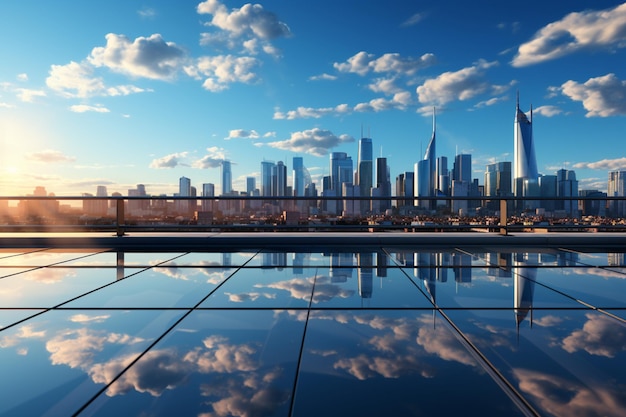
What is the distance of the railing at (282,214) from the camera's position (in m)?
11.2

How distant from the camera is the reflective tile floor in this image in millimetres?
2680

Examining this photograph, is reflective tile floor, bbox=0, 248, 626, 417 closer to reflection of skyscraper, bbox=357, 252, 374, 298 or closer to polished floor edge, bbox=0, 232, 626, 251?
reflection of skyscraper, bbox=357, 252, 374, 298

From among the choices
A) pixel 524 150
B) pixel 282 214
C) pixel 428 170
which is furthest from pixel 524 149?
pixel 282 214

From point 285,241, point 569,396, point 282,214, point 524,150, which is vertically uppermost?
point 524,150

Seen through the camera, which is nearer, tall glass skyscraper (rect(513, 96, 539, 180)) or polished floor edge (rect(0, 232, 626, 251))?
polished floor edge (rect(0, 232, 626, 251))

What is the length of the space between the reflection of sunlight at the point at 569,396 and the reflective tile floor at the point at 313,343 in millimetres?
13

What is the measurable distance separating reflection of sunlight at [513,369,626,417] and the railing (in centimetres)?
805

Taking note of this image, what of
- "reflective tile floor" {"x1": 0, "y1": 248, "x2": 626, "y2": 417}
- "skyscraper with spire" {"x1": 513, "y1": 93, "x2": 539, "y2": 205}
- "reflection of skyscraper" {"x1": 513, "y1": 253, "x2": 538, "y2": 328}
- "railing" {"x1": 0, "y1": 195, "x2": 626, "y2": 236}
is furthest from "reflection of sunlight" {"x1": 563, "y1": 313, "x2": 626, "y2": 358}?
"skyscraper with spire" {"x1": 513, "y1": 93, "x2": 539, "y2": 205}

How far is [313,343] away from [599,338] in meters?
2.63

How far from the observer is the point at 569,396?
8.93ft

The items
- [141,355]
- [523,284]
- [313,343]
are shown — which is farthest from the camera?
[523,284]

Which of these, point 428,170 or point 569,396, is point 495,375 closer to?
point 569,396

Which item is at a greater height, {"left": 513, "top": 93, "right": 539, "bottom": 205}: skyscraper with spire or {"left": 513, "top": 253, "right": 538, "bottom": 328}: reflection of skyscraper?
{"left": 513, "top": 93, "right": 539, "bottom": 205}: skyscraper with spire

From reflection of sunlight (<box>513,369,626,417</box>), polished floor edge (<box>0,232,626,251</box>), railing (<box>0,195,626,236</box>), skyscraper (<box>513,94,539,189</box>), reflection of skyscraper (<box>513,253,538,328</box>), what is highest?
skyscraper (<box>513,94,539,189</box>)
